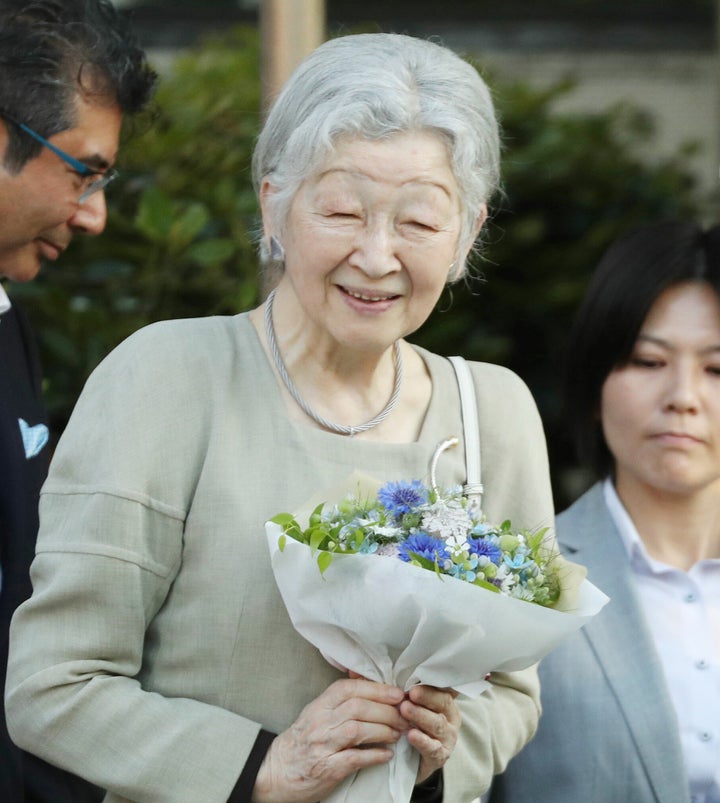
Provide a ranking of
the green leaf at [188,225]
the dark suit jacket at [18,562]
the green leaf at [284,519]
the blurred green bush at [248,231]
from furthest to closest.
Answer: the blurred green bush at [248,231] → the green leaf at [188,225] → the dark suit jacket at [18,562] → the green leaf at [284,519]

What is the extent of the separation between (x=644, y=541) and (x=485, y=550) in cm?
140

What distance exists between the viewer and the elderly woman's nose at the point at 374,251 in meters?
2.36

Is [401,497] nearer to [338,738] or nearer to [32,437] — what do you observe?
Result: [338,738]

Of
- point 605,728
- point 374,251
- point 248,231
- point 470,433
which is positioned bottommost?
point 605,728

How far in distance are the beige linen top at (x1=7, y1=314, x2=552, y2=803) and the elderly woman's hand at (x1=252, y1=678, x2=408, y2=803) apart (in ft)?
0.24

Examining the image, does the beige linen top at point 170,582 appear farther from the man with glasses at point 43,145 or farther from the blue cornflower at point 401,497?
the man with glasses at point 43,145

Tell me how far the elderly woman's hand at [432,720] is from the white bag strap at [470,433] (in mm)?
379

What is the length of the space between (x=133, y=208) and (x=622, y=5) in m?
4.73

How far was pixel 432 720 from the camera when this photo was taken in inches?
89.0

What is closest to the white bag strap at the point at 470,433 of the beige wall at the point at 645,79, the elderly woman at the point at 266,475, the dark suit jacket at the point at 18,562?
the elderly woman at the point at 266,475

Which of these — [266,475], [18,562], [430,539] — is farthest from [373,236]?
[18,562]

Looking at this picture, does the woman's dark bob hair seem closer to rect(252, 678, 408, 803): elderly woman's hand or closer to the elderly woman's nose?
the elderly woman's nose

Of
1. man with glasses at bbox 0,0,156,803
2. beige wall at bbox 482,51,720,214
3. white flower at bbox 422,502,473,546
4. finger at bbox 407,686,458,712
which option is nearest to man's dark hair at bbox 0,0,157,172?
man with glasses at bbox 0,0,156,803

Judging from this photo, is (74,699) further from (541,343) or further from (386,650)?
(541,343)
